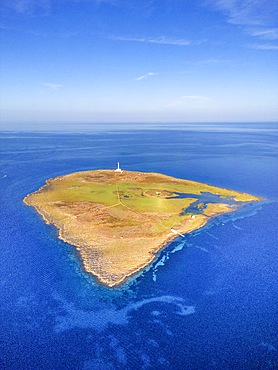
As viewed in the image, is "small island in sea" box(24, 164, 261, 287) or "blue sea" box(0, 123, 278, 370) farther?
"small island in sea" box(24, 164, 261, 287)

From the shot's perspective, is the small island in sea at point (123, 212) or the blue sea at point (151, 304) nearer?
the blue sea at point (151, 304)

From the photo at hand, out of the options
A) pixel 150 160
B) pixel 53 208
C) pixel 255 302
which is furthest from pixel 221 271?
pixel 150 160

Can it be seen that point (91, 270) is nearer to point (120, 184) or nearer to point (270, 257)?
point (270, 257)

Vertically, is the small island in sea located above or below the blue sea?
above

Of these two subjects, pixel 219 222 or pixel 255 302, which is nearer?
pixel 255 302

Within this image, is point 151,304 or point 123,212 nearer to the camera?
point 151,304

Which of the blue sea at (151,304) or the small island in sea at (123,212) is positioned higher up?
the small island in sea at (123,212)

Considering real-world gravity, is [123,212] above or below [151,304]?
above

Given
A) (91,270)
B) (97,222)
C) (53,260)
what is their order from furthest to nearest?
(97,222) < (53,260) < (91,270)
